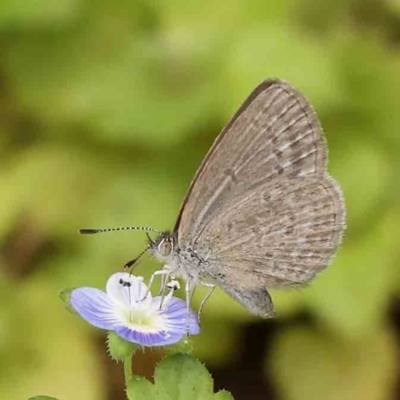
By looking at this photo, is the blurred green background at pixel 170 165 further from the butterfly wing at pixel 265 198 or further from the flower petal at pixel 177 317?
the flower petal at pixel 177 317

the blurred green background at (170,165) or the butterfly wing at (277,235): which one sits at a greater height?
the butterfly wing at (277,235)

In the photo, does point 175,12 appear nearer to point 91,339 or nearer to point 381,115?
point 381,115

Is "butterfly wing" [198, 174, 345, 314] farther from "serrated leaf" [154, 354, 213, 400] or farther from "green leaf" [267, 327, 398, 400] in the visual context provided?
"green leaf" [267, 327, 398, 400]

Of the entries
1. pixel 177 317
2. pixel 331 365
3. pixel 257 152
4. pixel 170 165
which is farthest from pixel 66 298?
pixel 331 365

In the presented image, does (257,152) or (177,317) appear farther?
(257,152)

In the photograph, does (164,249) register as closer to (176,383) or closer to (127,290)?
(127,290)

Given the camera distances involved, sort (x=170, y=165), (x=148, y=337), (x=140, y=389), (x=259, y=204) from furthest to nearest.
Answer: (x=170, y=165), (x=259, y=204), (x=148, y=337), (x=140, y=389)

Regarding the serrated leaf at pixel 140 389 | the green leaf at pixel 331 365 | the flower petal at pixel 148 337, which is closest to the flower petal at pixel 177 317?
the flower petal at pixel 148 337

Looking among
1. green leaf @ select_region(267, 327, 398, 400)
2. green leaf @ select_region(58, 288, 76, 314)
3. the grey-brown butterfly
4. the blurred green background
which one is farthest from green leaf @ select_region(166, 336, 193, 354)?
green leaf @ select_region(267, 327, 398, 400)
